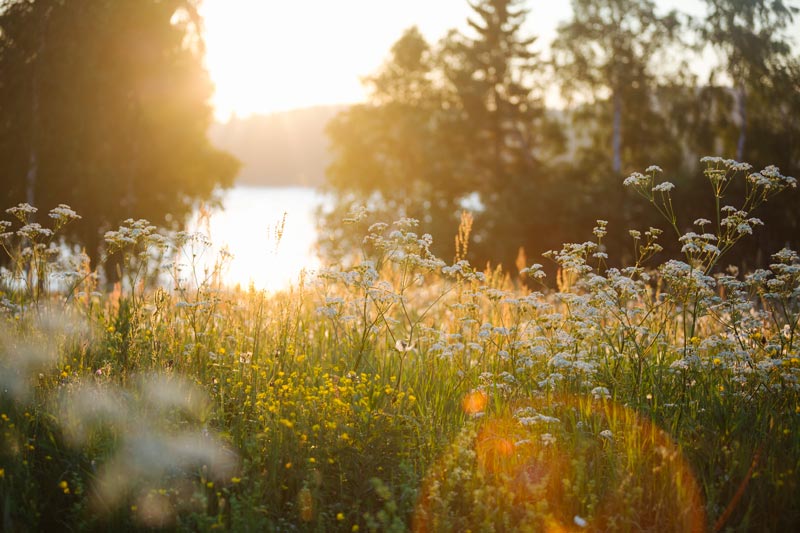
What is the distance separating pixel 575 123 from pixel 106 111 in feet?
74.8

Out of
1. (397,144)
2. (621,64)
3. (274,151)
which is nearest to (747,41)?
(621,64)

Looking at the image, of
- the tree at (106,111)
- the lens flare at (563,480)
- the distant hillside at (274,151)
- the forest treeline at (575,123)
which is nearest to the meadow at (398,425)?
the lens flare at (563,480)

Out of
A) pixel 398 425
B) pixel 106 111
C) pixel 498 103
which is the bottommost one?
pixel 398 425

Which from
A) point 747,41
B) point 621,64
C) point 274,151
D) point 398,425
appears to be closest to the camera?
point 398,425

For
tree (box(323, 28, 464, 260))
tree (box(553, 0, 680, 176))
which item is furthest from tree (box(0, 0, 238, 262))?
tree (box(553, 0, 680, 176))

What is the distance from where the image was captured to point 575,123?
33156 millimetres

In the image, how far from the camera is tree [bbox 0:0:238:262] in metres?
16.1

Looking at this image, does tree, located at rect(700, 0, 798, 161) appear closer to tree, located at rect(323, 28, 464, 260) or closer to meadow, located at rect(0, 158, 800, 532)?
tree, located at rect(323, 28, 464, 260)

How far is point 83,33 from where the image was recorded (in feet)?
55.0

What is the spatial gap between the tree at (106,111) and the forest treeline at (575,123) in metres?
11.4

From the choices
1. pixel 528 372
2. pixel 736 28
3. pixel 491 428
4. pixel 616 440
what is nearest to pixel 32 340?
pixel 491 428

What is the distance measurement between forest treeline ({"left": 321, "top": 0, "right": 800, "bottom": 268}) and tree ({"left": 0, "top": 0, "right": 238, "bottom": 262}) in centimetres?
1140

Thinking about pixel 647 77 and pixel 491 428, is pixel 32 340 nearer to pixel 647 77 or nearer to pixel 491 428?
pixel 491 428

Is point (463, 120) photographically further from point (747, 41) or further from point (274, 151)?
point (274, 151)
